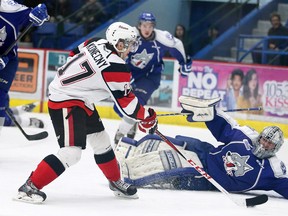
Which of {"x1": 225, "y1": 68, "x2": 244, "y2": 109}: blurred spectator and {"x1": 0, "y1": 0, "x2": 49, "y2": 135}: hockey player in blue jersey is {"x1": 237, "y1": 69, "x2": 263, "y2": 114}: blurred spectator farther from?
{"x1": 0, "y1": 0, "x2": 49, "y2": 135}: hockey player in blue jersey

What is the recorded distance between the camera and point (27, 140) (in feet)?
22.8

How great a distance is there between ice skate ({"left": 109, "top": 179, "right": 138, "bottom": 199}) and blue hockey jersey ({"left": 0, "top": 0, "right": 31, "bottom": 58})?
1626mm

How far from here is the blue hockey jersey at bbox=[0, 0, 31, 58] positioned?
5.72 m

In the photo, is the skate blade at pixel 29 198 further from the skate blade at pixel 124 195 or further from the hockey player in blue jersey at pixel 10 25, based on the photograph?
the hockey player in blue jersey at pixel 10 25

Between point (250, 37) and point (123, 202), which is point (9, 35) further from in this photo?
point (250, 37)

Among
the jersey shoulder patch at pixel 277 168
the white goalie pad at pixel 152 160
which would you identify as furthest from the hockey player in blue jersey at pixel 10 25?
the jersey shoulder patch at pixel 277 168

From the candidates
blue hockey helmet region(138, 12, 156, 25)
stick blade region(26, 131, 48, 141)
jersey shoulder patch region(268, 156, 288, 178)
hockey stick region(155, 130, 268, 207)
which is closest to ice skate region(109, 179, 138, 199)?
hockey stick region(155, 130, 268, 207)

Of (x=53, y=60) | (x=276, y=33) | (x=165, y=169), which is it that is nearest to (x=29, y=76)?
(x=53, y=60)

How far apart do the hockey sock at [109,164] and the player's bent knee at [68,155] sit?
0.25 m

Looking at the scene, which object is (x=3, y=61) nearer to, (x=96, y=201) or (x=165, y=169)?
(x=165, y=169)

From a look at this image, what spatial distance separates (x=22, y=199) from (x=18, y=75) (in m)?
5.12

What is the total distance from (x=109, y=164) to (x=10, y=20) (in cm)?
164

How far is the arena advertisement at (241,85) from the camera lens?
328 inches

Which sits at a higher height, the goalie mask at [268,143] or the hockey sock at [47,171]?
the goalie mask at [268,143]
